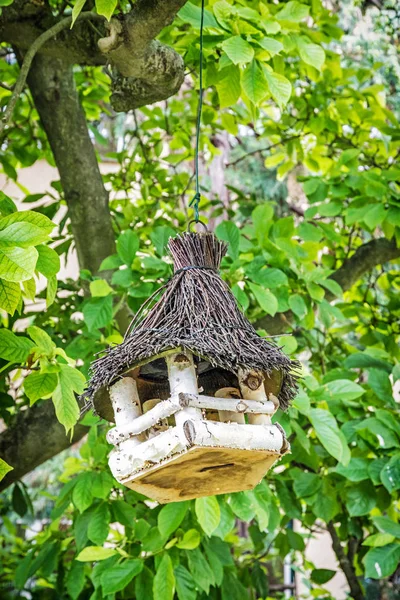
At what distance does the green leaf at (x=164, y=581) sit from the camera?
2.36 metres

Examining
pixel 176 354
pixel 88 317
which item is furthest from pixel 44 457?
pixel 176 354

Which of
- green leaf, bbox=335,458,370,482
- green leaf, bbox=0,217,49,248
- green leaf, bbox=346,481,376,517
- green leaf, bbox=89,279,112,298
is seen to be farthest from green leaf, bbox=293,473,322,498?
green leaf, bbox=0,217,49,248

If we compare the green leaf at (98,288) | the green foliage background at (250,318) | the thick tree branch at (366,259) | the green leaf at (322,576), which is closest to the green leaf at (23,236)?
the green foliage background at (250,318)

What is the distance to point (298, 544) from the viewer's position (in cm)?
338

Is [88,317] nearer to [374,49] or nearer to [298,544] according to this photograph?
[298,544]

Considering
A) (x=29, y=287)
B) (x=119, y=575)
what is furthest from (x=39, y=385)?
(x=119, y=575)

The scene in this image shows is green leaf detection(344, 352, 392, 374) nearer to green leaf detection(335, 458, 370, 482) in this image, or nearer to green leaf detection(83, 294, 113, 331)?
green leaf detection(335, 458, 370, 482)

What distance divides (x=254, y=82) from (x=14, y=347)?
3.16 ft

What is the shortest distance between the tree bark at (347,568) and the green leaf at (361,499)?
0.67 meters

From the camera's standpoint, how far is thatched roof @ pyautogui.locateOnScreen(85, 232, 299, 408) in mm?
1411

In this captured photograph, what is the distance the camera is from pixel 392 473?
8.75 feet

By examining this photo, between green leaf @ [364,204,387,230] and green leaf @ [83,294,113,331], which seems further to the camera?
green leaf @ [364,204,387,230]

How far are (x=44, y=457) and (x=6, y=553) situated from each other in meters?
1.12

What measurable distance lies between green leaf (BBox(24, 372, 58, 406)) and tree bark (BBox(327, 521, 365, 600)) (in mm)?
2244
